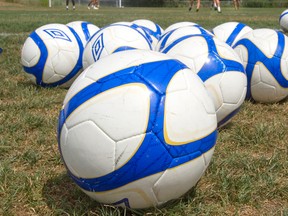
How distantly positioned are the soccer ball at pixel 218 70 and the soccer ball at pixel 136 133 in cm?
136

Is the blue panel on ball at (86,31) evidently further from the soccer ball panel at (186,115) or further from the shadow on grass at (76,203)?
the soccer ball panel at (186,115)

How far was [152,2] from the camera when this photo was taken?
55.2 meters

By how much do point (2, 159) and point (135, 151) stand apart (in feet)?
5.48

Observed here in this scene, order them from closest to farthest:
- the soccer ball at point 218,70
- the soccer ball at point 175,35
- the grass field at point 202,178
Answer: the grass field at point 202,178
the soccer ball at point 218,70
the soccer ball at point 175,35

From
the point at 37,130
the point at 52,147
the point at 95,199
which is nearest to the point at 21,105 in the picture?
the point at 37,130

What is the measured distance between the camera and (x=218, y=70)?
13.2 ft

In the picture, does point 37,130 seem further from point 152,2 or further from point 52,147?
point 152,2

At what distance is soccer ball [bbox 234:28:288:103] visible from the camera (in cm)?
508

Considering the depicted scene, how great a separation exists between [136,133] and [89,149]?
303 mm

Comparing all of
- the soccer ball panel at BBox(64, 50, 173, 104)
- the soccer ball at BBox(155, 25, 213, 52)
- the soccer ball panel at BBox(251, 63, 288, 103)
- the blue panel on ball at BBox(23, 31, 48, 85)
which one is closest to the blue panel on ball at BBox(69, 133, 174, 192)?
the soccer ball panel at BBox(64, 50, 173, 104)

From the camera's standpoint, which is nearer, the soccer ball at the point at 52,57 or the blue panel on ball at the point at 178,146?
the blue panel on ball at the point at 178,146

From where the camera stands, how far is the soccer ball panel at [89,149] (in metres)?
2.40

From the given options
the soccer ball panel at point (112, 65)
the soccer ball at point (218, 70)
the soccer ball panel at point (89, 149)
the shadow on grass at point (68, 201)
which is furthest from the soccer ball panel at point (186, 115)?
the soccer ball at point (218, 70)

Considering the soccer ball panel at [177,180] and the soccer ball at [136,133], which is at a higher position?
the soccer ball at [136,133]
